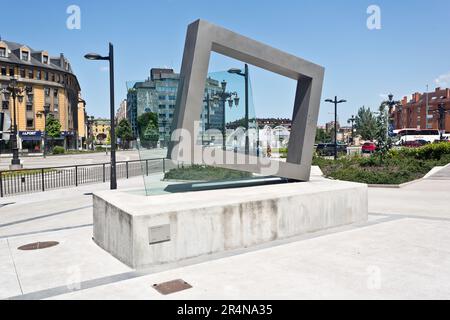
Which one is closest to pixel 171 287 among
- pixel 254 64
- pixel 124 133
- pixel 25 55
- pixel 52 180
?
pixel 254 64

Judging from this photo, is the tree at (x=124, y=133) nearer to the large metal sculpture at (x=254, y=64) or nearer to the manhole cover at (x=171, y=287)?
the large metal sculpture at (x=254, y=64)

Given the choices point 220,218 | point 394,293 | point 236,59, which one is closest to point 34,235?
point 220,218

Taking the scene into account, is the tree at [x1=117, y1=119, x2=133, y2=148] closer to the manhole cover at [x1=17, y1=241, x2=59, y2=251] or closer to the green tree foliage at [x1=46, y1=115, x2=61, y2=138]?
the green tree foliage at [x1=46, y1=115, x2=61, y2=138]

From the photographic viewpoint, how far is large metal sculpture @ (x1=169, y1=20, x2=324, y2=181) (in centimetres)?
720

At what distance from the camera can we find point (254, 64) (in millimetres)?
8594

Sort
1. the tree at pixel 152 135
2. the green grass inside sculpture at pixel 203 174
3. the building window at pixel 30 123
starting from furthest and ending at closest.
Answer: the building window at pixel 30 123
the tree at pixel 152 135
the green grass inside sculpture at pixel 203 174

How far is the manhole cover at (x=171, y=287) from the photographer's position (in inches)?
184

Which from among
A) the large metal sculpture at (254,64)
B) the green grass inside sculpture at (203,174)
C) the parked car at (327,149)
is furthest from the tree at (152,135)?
the parked car at (327,149)

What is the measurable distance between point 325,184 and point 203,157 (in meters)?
3.30

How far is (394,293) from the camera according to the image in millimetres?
4496

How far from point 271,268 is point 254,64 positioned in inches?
198

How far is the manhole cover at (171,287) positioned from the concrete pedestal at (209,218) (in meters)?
0.79

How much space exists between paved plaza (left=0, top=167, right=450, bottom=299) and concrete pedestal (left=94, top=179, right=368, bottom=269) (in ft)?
0.70
